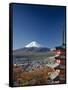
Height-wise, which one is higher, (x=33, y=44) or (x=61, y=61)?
(x=33, y=44)

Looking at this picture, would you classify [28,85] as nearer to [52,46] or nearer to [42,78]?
[42,78]

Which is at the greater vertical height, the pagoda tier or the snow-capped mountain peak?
the snow-capped mountain peak

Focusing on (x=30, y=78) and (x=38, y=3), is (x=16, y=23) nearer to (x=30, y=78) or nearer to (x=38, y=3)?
(x=38, y=3)

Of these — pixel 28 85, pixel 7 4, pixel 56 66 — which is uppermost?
pixel 7 4

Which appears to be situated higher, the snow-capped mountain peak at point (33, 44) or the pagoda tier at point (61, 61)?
the snow-capped mountain peak at point (33, 44)

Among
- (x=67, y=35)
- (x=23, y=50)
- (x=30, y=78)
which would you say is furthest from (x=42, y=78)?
(x=67, y=35)

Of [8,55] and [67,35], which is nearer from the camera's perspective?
[8,55]

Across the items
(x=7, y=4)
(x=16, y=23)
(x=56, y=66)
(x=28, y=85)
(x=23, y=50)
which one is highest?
(x=7, y=4)

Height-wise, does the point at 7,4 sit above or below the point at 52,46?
above

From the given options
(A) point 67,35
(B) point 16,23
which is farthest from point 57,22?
(B) point 16,23
